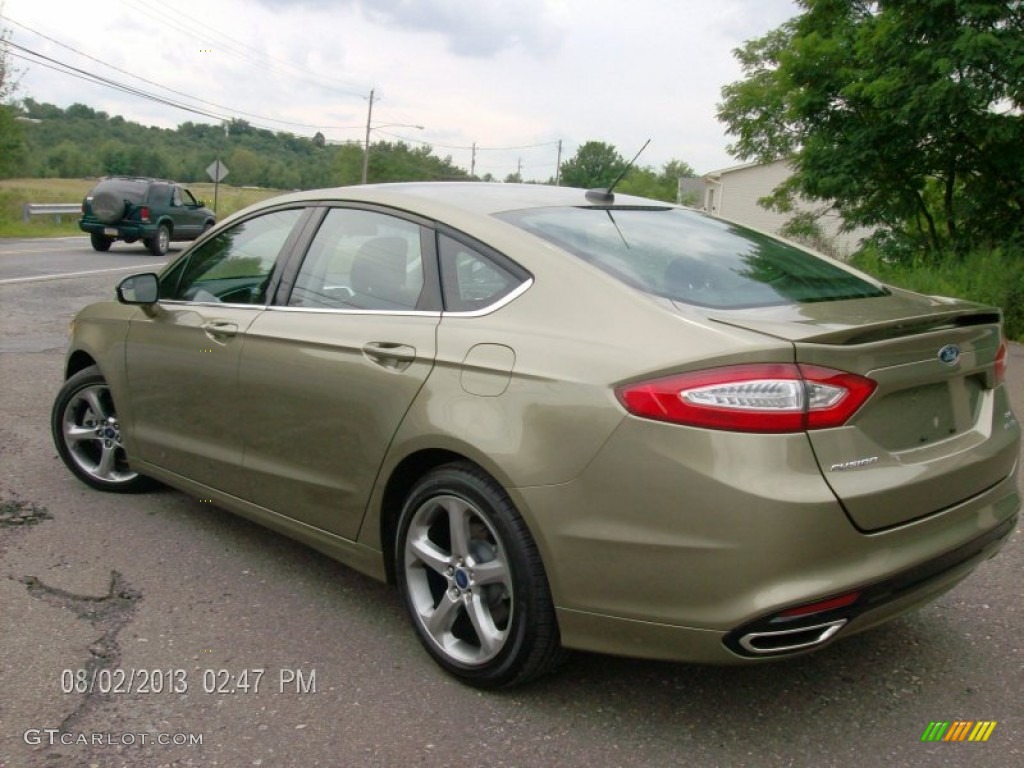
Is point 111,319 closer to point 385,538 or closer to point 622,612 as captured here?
point 385,538

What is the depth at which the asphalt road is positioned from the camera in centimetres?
271

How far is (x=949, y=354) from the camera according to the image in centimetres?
281

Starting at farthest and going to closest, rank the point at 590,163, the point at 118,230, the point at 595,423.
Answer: the point at 590,163 < the point at 118,230 < the point at 595,423

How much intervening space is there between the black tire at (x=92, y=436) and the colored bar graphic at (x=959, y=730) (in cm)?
374

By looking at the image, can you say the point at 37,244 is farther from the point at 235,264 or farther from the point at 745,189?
the point at 745,189

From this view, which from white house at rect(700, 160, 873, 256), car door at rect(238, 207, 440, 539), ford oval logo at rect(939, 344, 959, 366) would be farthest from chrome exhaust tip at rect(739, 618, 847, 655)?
white house at rect(700, 160, 873, 256)

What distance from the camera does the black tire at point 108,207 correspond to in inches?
854

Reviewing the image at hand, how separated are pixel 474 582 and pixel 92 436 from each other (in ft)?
9.14

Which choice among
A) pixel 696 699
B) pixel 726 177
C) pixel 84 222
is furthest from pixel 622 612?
pixel 726 177

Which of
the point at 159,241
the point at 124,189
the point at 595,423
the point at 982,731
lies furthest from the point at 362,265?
the point at 159,241

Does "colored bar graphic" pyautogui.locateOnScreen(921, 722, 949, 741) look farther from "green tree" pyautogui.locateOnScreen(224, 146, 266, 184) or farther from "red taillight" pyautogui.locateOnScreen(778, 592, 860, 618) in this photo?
"green tree" pyautogui.locateOnScreen(224, 146, 266, 184)

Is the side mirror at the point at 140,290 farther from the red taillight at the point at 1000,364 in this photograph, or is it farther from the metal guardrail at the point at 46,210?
the metal guardrail at the point at 46,210

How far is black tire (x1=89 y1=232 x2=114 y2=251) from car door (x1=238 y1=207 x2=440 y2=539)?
66.5 feet

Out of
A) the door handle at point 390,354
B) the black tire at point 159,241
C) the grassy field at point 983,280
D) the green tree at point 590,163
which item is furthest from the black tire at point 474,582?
the green tree at point 590,163
